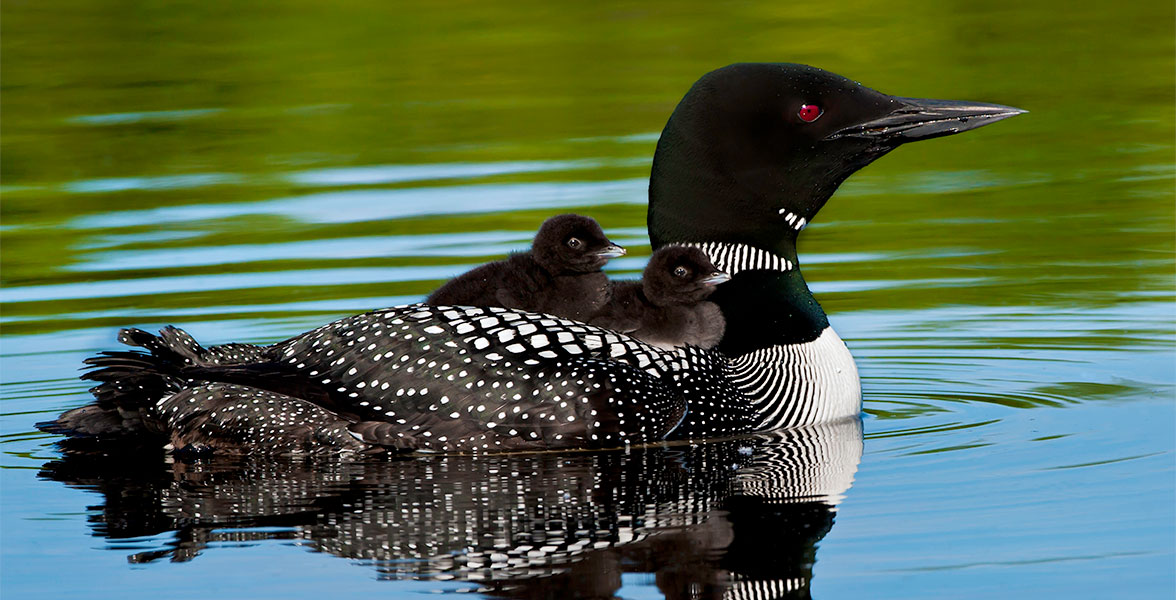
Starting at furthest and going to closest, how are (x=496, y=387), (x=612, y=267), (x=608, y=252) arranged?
(x=612, y=267), (x=608, y=252), (x=496, y=387)

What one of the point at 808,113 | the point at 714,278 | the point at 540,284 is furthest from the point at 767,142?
the point at 540,284

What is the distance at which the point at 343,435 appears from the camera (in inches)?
211

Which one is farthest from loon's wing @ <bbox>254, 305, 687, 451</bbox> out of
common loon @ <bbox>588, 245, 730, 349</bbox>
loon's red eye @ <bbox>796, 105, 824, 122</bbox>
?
loon's red eye @ <bbox>796, 105, 824, 122</bbox>

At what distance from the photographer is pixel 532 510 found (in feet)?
15.7

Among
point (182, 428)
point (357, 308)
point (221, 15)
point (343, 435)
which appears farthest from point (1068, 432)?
point (221, 15)

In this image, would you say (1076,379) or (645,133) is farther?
(645,133)

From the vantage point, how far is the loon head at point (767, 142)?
5.78 meters

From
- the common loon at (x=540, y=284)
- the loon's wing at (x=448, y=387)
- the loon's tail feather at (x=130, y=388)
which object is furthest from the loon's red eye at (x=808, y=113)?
the loon's tail feather at (x=130, y=388)

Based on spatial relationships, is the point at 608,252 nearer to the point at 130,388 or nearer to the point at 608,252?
the point at 608,252

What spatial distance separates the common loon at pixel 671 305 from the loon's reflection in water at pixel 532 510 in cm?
38

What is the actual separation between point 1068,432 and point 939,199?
4.21m

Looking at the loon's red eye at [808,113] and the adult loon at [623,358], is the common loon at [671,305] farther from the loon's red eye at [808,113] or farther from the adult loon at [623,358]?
the loon's red eye at [808,113]

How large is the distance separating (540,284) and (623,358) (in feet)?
1.52

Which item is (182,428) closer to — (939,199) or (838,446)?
(838,446)
